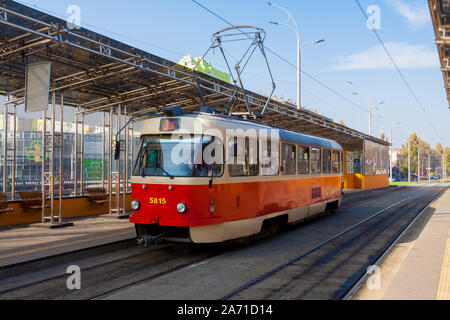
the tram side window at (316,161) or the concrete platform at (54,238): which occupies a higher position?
the tram side window at (316,161)

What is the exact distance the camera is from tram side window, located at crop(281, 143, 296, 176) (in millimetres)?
11042

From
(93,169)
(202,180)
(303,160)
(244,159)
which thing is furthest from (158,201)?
(93,169)

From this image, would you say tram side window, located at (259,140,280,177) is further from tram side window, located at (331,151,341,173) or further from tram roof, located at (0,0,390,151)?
tram side window, located at (331,151,341,173)

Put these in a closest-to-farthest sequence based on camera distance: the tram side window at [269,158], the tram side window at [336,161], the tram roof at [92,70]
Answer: the tram roof at [92,70], the tram side window at [269,158], the tram side window at [336,161]

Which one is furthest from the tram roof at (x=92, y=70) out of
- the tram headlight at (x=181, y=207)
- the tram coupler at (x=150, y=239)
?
the tram coupler at (x=150, y=239)

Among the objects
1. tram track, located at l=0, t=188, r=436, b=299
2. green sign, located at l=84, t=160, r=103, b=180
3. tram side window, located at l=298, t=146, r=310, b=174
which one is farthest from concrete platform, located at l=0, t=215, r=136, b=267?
tram side window, located at l=298, t=146, r=310, b=174

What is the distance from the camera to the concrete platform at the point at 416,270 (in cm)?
574

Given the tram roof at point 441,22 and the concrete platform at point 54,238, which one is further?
the tram roof at point 441,22

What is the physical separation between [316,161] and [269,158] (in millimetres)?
4006

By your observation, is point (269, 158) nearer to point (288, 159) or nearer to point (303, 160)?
point (288, 159)

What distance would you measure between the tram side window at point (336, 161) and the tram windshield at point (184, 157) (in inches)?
328

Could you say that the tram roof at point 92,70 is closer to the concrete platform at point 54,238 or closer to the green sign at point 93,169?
the green sign at point 93,169

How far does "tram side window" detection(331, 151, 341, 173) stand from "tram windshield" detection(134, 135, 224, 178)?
8.32 m

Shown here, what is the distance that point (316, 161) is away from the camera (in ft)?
45.1
